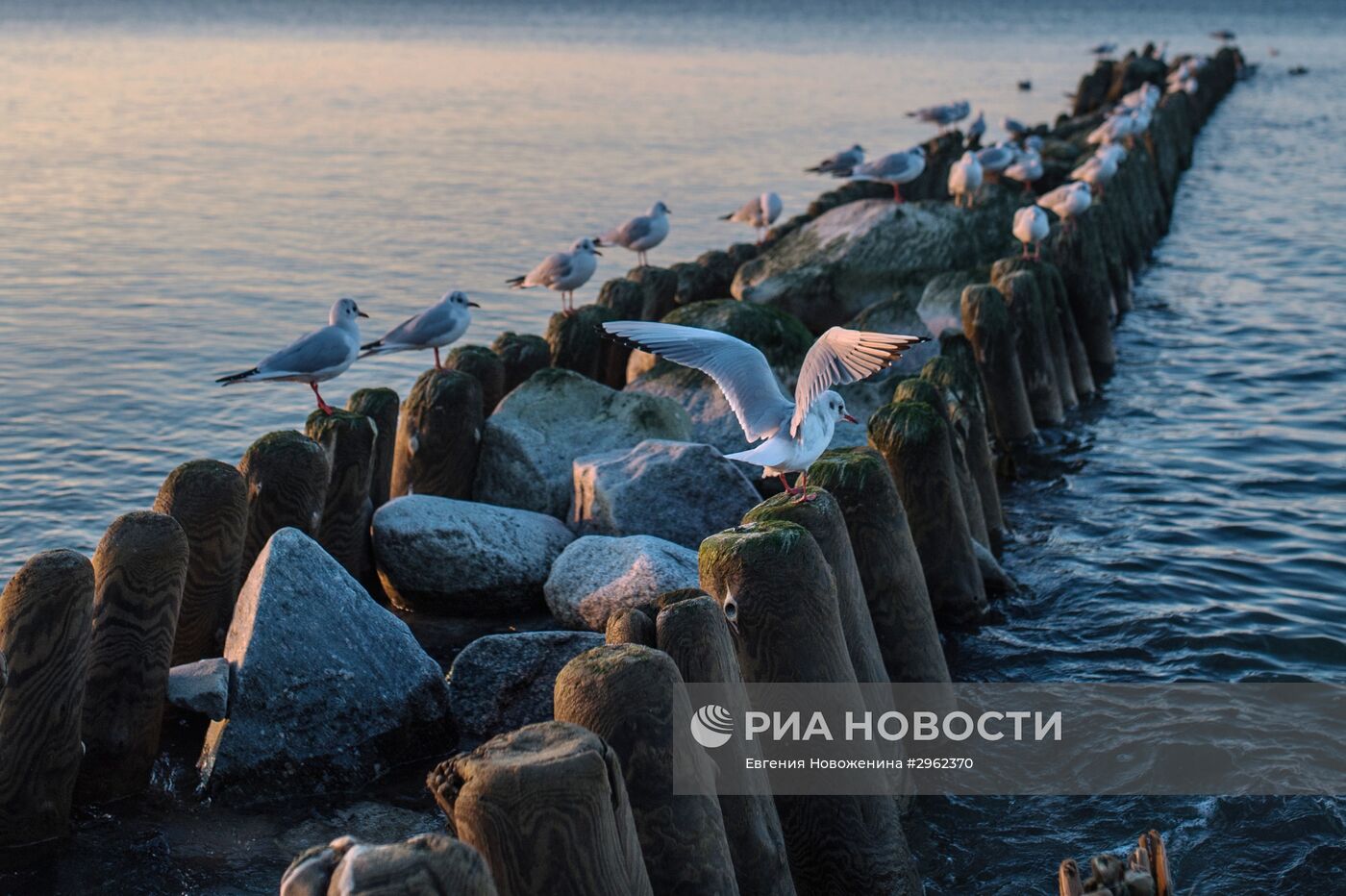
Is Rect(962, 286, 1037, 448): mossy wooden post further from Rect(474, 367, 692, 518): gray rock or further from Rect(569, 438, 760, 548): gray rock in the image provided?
Rect(569, 438, 760, 548): gray rock

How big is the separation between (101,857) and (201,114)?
3344cm

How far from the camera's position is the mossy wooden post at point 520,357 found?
1218 centimetres

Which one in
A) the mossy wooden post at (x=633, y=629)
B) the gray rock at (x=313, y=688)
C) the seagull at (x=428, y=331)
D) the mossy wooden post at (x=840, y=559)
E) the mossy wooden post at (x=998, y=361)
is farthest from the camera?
the mossy wooden post at (x=998, y=361)

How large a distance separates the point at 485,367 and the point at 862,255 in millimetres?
6359

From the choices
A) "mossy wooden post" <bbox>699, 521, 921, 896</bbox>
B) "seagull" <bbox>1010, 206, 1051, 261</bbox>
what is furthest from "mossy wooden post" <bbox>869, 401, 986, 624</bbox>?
"seagull" <bbox>1010, 206, 1051, 261</bbox>

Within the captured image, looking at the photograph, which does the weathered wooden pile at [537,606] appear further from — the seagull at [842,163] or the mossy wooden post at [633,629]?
the seagull at [842,163]

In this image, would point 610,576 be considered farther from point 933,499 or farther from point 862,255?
A: point 862,255

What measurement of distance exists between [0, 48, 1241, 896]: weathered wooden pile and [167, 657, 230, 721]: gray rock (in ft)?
0.07

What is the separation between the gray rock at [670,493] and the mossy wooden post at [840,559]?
2.66 m

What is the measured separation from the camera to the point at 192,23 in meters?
77.4

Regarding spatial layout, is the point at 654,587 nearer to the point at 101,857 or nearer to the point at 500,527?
the point at 500,527

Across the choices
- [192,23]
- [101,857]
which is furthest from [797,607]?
[192,23]

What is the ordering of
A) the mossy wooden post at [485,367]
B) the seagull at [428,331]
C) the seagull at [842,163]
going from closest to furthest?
the mossy wooden post at [485,367]
the seagull at [428,331]
the seagull at [842,163]

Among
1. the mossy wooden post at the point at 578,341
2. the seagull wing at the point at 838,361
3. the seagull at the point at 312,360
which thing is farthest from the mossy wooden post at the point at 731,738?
the mossy wooden post at the point at 578,341
